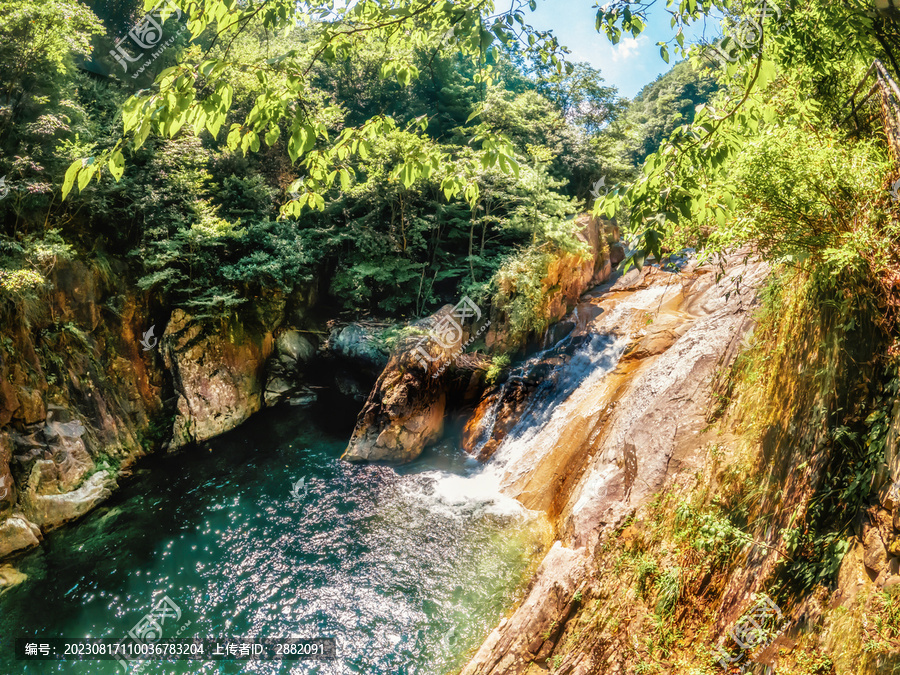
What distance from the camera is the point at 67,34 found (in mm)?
8297

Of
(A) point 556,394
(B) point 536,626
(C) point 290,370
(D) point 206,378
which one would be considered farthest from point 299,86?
(C) point 290,370

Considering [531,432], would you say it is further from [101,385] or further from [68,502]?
[101,385]

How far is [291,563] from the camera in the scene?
23.4 feet

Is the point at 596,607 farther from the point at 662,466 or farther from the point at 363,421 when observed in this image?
the point at 363,421

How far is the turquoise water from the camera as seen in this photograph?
19.3ft

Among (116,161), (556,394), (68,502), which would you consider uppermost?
(116,161)

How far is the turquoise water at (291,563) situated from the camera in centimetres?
589

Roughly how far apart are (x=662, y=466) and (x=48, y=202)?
39.5ft

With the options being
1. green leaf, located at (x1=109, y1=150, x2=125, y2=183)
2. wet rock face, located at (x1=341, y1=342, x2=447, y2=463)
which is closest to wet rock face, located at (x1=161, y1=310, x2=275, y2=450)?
wet rock face, located at (x1=341, y1=342, x2=447, y2=463)

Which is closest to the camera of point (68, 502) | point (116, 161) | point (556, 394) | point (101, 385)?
point (116, 161)

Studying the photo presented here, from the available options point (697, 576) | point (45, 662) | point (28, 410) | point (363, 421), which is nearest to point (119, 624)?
point (45, 662)

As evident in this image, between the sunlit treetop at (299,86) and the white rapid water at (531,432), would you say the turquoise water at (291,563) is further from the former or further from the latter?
the sunlit treetop at (299,86)

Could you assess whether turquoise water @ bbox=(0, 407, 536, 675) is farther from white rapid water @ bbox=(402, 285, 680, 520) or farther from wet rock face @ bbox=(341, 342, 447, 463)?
wet rock face @ bbox=(341, 342, 447, 463)

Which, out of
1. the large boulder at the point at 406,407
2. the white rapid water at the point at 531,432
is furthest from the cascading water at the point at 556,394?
the large boulder at the point at 406,407
